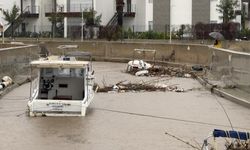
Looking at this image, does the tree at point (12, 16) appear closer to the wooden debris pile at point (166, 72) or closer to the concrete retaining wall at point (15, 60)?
the wooden debris pile at point (166, 72)

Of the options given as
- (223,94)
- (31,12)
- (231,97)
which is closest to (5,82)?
(223,94)

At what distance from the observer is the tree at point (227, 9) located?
69125 mm

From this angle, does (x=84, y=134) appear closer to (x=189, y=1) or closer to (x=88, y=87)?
(x=88, y=87)

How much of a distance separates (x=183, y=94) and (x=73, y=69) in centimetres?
742

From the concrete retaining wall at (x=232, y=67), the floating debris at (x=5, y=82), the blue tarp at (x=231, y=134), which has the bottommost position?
the floating debris at (x=5, y=82)

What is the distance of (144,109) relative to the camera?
2311cm

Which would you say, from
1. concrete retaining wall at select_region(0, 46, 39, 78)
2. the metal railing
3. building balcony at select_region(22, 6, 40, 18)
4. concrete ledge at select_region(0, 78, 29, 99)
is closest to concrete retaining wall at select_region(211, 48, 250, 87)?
concrete ledge at select_region(0, 78, 29, 99)

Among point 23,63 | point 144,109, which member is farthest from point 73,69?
point 23,63

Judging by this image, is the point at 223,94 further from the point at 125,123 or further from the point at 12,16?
the point at 12,16

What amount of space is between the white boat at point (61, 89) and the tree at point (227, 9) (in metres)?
48.2

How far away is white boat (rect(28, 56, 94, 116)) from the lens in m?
20.6

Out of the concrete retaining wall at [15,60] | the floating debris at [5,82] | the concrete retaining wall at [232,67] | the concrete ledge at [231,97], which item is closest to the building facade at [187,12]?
the concrete retaining wall at [15,60]

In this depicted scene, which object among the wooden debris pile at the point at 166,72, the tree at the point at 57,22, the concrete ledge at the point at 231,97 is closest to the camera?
the concrete ledge at the point at 231,97

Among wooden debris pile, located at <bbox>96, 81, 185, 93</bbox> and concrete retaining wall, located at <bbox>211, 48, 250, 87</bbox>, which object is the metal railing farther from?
wooden debris pile, located at <bbox>96, 81, 185, 93</bbox>
